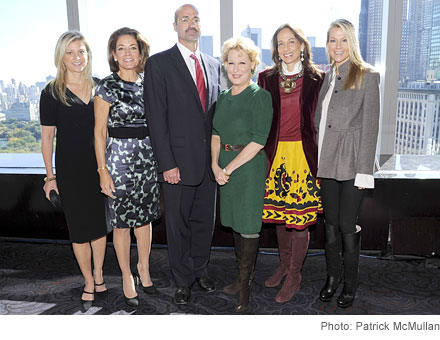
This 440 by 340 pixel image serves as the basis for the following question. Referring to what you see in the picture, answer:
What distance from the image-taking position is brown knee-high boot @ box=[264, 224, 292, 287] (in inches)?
103

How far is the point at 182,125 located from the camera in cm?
228

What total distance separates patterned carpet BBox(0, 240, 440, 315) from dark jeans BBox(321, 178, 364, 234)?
0.53 meters

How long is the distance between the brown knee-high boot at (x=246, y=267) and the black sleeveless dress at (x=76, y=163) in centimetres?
92

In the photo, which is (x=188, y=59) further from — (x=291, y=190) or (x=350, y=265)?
(x=350, y=265)

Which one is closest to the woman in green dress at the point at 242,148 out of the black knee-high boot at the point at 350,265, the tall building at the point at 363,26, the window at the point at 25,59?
the black knee-high boot at the point at 350,265

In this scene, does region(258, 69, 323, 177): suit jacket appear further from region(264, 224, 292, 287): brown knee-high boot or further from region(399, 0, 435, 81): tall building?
region(399, 0, 435, 81): tall building

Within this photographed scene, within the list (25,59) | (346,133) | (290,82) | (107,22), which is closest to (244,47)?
(290,82)

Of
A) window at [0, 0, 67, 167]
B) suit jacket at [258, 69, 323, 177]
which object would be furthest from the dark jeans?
window at [0, 0, 67, 167]

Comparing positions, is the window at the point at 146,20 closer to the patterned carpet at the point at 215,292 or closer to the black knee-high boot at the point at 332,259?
the patterned carpet at the point at 215,292

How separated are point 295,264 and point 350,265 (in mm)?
348

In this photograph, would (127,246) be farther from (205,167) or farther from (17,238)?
(17,238)

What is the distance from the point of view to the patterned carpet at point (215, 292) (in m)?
2.43
